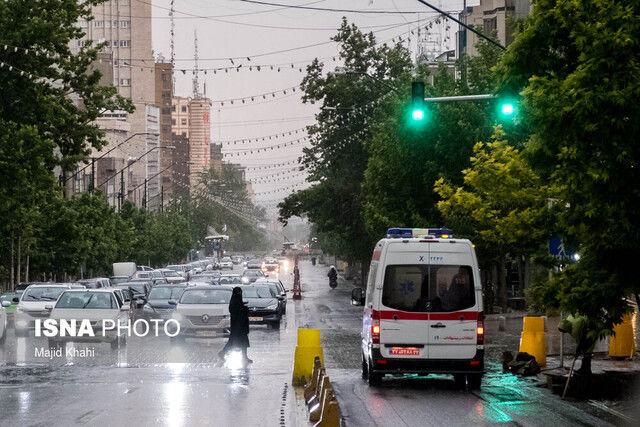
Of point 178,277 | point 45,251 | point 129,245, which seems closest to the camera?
point 45,251

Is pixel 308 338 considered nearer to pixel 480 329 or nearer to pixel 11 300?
pixel 480 329

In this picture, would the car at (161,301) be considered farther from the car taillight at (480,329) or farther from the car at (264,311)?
the car taillight at (480,329)

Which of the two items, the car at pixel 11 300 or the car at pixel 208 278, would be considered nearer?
the car at pixel 11 300

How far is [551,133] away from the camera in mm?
17406

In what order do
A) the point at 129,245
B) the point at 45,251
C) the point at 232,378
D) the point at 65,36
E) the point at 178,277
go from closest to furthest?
the point at 232,378, the point at 65,36, the point at 45,251, the point at 178,277, the point at 129,245

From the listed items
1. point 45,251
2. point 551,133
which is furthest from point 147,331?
point 45,251

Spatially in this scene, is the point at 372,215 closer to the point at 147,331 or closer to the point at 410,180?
the point at 410,180

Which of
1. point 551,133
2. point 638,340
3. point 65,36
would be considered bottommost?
point 638,340

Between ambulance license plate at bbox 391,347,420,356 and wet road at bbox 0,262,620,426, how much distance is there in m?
0.68

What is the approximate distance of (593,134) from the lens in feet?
55.2

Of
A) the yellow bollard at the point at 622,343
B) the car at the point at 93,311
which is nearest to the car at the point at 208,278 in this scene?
the car at the point at 93,311

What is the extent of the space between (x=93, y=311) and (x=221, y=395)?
13593 millimetres

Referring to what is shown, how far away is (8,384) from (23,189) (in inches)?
1057

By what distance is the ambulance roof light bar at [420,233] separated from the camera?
2189 cm
